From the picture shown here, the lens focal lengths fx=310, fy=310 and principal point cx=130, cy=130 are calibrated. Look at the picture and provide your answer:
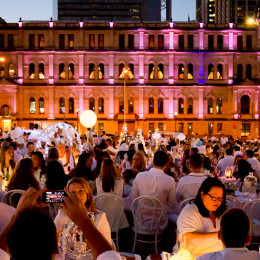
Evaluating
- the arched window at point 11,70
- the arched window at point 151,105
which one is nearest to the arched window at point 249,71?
the arched window at point 151,105

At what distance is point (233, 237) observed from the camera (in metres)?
2.26

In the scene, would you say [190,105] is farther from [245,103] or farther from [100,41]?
[100,41]

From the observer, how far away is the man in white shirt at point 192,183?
224 inches

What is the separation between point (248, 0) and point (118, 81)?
240 ft

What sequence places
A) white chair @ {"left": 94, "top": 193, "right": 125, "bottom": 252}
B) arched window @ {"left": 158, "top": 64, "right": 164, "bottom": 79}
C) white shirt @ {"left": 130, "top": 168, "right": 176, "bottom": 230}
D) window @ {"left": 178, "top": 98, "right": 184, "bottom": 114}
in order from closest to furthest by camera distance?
white chair @ {"left": 94, "top": 193, "right": 125, "bottom": 252} → white shirt @ {"left": 130, "top": 168, "right": 176, "bottom": 230} → arched window @ {"left": 158, "top": 64, "right": 164, "bottom": 79} → window @ {"left": 178, "top": 98, "right": 184, "bottom": 114}

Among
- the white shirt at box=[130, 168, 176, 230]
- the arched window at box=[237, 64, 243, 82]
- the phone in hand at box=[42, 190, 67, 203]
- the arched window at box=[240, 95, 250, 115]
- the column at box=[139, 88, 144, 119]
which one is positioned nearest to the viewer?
the phone in hand at box=[42, 190, 67, 203]

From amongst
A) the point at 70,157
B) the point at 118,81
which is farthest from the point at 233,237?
the point at 118,81

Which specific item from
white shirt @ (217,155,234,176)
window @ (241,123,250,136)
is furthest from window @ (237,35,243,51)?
white shirt @ (217,155,234,176)

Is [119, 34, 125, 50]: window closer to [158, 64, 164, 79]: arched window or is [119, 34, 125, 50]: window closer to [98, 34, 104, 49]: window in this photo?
[98, 34, 104, 49]: window

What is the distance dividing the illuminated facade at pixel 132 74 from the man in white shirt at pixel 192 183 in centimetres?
3244

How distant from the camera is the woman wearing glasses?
339cm

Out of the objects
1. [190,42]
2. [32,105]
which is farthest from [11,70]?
[190,42]

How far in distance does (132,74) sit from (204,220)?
36405 millimetres

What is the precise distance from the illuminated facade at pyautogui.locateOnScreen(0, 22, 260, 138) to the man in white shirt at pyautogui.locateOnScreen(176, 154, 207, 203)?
1277 inches
